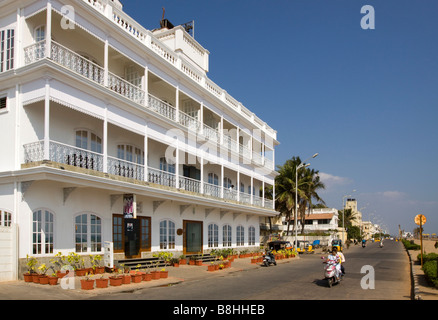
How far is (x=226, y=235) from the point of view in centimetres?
3011

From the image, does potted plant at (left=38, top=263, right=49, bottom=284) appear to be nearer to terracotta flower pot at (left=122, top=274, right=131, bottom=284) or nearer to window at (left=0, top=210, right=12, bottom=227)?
window at (left=0, top=210, right=12, bottom=227)

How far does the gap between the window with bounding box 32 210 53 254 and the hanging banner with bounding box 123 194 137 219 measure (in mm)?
3644

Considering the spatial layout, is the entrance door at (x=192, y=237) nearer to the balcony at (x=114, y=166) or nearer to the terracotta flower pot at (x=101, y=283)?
the balcony at (x=114, y=166)

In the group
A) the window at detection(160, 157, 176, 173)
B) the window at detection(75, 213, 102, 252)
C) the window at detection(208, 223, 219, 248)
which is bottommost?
the window at detection(208, 223, 219, 248)

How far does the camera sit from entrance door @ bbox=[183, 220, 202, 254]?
24.7 meters

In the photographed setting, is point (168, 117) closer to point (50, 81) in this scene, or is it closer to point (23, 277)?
point (50, 81)

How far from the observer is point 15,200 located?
1423 cm

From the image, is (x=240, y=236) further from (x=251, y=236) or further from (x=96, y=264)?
(x=96, y=264)

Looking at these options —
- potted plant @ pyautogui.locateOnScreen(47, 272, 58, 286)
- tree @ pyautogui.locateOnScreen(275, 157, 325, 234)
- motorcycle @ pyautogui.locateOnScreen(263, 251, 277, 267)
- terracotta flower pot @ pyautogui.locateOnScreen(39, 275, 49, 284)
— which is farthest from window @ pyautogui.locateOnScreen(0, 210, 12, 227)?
tree @ pyautogui.locateOnScreen(275, 157, 325, 234)

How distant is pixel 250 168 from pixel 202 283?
18.1 metres

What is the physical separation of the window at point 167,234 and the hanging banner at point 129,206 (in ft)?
14.3
